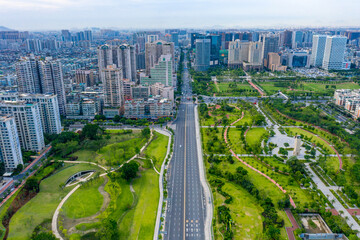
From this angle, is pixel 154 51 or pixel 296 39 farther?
pixel 296 39

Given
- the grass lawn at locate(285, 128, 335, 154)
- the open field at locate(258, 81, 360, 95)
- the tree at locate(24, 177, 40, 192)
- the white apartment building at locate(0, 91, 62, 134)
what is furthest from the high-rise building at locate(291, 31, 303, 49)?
the tree at locate(24, 177, 40, 192)

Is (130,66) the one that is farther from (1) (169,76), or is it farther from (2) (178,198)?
(2) (178,198)

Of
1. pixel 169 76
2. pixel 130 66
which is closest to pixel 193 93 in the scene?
pixel 169 76

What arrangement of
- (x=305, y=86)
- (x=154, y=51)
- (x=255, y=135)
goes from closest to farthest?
(x=255, y=135) → (x=154, y=51) → (x=305, y=86)

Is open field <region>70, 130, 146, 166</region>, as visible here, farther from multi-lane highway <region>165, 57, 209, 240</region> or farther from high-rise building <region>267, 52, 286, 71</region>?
high-rise building <region>267, 52, 286, 71</region>

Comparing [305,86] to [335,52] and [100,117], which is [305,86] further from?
[100,117]

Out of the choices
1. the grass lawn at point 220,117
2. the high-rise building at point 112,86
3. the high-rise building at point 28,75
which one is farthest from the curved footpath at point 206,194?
the high-rise building at point 28,75

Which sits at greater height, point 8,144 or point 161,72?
point 161,72

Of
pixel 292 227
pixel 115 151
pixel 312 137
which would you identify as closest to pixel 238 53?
pixel 312 137
